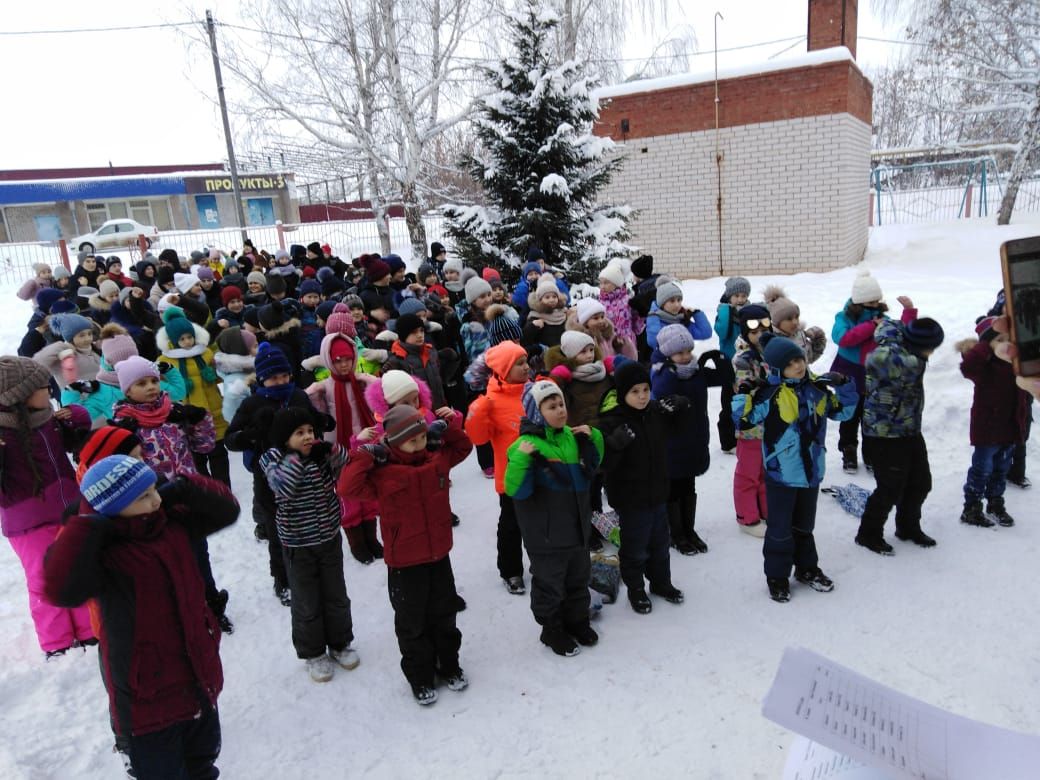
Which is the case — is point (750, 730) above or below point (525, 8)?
below

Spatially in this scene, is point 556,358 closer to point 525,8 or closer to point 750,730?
point 750,730

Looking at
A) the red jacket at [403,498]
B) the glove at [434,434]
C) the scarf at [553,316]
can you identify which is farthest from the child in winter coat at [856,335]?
the red jacket at [403,498]

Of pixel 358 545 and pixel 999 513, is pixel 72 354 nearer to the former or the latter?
pixel 358 545

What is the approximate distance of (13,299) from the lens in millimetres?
16375

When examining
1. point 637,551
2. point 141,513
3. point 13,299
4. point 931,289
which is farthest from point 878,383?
point 13,299

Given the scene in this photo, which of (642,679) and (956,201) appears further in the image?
(956,201)

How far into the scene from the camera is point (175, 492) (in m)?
2.68

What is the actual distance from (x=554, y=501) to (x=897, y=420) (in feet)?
7.97

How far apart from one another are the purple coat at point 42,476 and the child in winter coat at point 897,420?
4906mm

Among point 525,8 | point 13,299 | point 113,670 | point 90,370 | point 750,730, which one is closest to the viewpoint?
point 113,670

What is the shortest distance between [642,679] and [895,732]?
236 cm

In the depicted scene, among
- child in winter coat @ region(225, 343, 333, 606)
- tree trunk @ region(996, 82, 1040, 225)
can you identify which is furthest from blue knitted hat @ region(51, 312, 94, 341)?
tree trunk @ region(996, 82, 1040, 225)

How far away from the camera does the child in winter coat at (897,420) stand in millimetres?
4301

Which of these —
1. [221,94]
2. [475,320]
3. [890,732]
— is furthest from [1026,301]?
[221,94]
